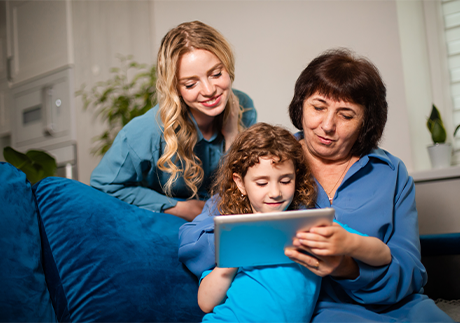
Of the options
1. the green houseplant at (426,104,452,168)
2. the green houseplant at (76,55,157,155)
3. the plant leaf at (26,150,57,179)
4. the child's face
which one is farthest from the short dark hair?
the green houseplant at (76,55,157,155)

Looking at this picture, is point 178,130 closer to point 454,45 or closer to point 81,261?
point 81,261

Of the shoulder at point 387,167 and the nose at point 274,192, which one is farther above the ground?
the shoulder at point 387,167

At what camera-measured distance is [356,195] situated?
114 cm

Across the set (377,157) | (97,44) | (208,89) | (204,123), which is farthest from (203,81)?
(97,44)

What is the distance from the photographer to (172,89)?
1.49 meters

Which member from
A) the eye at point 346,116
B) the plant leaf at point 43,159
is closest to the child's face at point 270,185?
the eye at point 346,116

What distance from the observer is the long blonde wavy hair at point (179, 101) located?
1470 millimetres

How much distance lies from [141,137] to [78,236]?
52 centimetres

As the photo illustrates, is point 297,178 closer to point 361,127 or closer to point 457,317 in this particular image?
point 361,127

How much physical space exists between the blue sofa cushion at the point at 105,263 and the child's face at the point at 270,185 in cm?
39

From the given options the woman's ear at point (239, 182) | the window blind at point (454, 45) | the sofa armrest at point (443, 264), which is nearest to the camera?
the woman's ear at point (239, 182)

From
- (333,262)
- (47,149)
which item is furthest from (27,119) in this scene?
(333,262)

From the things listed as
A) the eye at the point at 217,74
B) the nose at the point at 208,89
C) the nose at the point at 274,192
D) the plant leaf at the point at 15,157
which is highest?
the eye at the point at 217,74

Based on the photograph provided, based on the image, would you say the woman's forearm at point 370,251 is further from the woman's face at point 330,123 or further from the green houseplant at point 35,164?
the green houseplant at point 35,164
